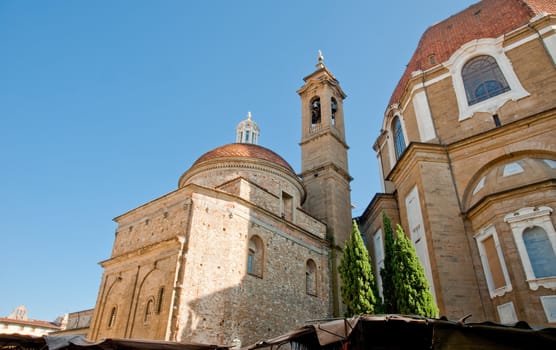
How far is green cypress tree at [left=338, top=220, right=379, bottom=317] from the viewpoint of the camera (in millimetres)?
9320

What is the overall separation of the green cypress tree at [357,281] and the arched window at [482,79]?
7.18 m

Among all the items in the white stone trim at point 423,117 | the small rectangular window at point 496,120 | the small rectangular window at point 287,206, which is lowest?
the small rectangular window at point 287,206

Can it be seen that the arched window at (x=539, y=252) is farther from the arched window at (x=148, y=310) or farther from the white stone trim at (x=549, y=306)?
the arched window at (x=148, y=310)

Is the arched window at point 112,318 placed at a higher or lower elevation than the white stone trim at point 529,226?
lower

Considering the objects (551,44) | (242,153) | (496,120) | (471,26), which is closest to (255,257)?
(242,153)

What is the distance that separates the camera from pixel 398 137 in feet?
52.4

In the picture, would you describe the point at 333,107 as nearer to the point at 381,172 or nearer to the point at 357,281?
the point at 381,172

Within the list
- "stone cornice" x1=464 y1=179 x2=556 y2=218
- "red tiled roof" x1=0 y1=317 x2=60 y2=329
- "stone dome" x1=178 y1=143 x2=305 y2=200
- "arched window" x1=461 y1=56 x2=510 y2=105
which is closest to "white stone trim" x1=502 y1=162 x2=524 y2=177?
"stone cornice" x1=464 y1=179 x2=556 y2=218

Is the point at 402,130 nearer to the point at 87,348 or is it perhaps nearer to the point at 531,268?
the point at 531,268

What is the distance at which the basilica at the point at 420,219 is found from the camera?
9.63 metres

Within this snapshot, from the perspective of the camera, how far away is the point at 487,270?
9.91m

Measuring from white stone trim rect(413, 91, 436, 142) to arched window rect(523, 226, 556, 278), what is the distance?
4880mm

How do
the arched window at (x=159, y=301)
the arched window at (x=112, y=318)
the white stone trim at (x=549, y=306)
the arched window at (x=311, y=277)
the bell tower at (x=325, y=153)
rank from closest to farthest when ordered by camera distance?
the white stone trim at (x=549, y=306) → the arched window at (x=159, y=301) → the arched window at (x=112, y=318) → the arched window at (x=311, y=277) → the bell tower at (x=325, y=153)

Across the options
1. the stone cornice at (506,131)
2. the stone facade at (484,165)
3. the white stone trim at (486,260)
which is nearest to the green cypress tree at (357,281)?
the stone facade at (484,165)
